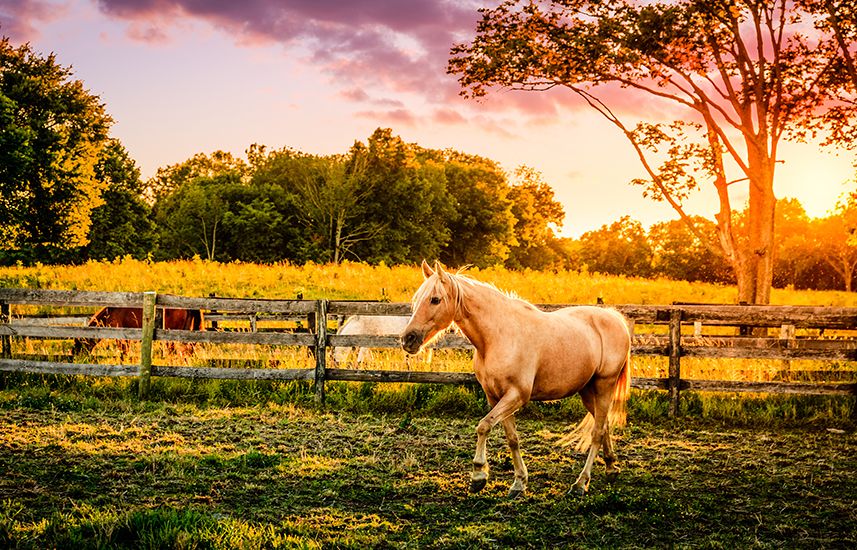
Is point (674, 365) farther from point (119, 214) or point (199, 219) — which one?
point (199, 219)

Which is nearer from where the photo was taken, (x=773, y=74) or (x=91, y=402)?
(x=91, y=402)

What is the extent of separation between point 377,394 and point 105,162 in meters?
35.0

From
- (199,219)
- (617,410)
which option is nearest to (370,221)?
(199,219)

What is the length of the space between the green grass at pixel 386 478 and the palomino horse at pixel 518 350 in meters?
0.46

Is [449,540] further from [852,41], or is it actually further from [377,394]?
[852,41]

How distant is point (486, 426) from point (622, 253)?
69539 mm

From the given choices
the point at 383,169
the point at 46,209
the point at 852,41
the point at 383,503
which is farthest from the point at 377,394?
the point at 383,169

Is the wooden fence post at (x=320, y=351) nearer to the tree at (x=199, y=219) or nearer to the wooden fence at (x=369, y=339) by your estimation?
the wooden fence at (x=369, y=339)

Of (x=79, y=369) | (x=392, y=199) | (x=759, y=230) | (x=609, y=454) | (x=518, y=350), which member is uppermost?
(x=392, y=199)

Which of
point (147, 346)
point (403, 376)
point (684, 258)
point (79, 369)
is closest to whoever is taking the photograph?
point (403, 376)

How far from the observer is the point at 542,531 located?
478 cm

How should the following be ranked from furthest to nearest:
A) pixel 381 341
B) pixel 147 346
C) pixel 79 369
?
pixel 147 346
pixel 79 369
pixel 381 341

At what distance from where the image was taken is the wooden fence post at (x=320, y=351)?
966cm

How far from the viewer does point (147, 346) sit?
32.9 ft
